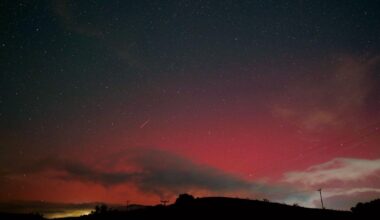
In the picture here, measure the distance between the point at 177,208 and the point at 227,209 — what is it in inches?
198

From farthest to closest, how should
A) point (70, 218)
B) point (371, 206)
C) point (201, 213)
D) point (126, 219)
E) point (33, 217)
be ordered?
1. point (33, 217)
2. point (371, 206)
3. point (70, 218)
4. point (126, 219)
5. point (201, 213)

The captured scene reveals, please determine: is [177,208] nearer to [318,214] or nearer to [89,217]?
[89,217]

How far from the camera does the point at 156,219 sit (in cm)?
2883

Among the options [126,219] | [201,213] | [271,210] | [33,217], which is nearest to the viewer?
[201,213]

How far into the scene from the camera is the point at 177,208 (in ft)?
103

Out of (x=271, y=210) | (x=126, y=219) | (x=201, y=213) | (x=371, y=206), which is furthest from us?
(x=371, y=206)

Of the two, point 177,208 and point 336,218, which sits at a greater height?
point 177,208

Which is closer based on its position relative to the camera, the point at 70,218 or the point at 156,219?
the point at 156,219

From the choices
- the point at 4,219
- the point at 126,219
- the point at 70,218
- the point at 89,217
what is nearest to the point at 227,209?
the point at 126,219

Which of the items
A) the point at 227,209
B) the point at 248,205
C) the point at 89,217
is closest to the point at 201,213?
the point at 227,209

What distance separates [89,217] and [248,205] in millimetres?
17346

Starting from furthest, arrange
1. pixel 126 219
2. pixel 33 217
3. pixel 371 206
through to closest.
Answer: pixel 33 217, pixel 371 206, pixel 126 219

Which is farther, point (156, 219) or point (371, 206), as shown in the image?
point (371, 206)

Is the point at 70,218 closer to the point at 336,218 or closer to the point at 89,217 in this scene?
the point at 89,217
